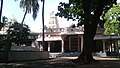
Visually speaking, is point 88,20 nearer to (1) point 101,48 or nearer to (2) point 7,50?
(2) point 7,50

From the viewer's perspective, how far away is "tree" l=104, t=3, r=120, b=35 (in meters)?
47.7

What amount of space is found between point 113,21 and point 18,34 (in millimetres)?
17346

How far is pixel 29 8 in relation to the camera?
47.4m

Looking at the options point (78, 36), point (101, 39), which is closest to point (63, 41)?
point (78, 36)

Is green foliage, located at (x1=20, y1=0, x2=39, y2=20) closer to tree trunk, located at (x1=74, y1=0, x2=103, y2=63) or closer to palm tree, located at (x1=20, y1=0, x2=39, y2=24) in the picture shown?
palm tree, located at (x1=20, y1=0, x2=39, y2=24)

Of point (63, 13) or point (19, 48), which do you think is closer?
point (63, 13)

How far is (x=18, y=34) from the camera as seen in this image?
139 ft

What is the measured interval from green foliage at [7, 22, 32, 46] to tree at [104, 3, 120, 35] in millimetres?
14833

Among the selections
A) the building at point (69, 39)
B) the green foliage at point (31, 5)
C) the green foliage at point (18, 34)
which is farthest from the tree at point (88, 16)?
the building at point (69, 39)

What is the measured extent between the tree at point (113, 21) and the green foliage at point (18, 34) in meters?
14.8

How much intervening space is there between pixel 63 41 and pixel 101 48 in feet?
26.7

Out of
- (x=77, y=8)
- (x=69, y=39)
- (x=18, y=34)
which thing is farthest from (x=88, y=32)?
(x=69, y=39)

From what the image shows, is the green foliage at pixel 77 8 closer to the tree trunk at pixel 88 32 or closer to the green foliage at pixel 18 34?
the tree trunk at pixel 88 32

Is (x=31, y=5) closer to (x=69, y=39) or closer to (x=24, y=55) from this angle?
(x=69, y=39)
